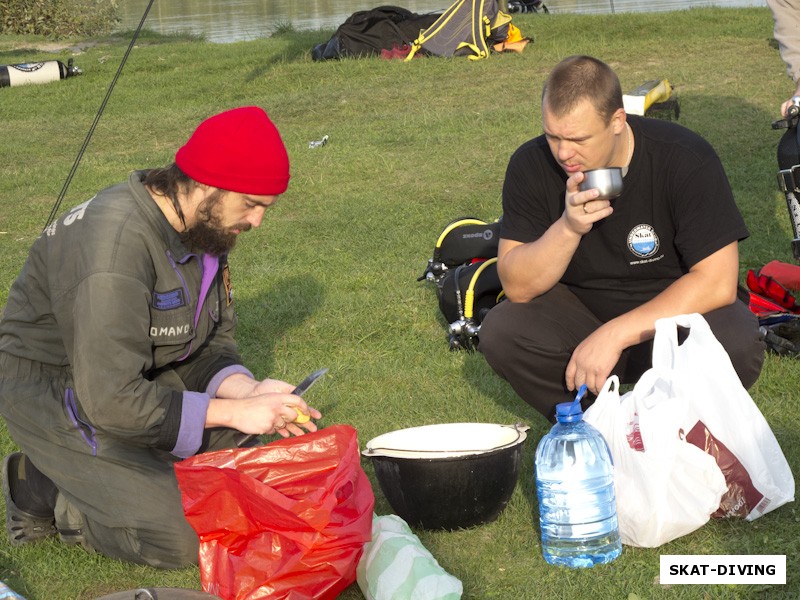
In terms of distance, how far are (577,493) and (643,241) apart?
1.11 metres

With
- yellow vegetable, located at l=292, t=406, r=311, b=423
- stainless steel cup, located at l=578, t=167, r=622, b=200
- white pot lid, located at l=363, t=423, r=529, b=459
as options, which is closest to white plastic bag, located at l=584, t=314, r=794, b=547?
white pot lid, located at l=363, t=423, r=529, b=459

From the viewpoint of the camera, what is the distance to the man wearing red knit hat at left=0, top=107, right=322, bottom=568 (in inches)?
132

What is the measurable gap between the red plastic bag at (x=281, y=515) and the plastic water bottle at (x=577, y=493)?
569mm

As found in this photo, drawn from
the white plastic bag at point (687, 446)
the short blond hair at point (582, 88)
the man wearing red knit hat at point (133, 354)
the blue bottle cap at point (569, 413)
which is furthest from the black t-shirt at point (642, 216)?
the man wearing red knit hat at point (133, 354)

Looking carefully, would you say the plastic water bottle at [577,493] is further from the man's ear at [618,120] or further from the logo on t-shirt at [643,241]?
the man's ear at [618,120]

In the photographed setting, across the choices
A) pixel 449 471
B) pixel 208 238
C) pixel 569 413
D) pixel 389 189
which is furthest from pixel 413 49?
pixel 569 413

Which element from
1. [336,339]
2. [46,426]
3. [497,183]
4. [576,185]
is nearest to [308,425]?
[46,426]

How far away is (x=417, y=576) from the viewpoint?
313 cm

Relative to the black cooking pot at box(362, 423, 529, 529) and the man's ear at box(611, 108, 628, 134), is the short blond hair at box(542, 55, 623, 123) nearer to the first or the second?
the man's ear at box(611, 108, 628, 134)

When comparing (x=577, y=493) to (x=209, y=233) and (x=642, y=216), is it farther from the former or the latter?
(x=209, y=233)

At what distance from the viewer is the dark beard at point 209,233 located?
347 centimetres

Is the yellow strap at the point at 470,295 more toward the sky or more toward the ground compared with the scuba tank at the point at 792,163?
more toward the ground

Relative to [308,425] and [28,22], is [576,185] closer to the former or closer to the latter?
[308,425]

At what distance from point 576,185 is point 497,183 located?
16.5 feet
